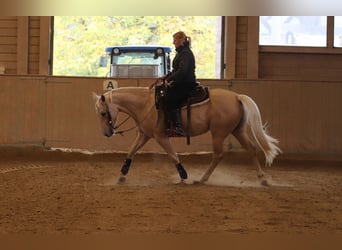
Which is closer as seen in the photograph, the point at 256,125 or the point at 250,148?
the point at 256,125

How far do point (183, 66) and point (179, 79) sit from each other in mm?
169

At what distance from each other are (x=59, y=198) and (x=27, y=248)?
15.3ft

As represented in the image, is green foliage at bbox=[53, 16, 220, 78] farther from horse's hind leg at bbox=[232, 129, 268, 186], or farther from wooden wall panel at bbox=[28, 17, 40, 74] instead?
horse's hind leg at bbox=[232, 129, 268, 186]

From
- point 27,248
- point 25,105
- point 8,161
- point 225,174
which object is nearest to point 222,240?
point 27,248

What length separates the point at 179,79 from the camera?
650cm

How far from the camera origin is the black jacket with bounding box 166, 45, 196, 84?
645 cm

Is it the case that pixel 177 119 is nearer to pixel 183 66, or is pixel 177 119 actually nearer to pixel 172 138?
pixel 183 66

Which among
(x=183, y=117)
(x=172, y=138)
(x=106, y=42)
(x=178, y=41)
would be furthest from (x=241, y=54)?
(x=178, y=41)

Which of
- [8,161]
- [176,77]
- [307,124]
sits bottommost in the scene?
[8,161]

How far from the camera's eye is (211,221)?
4441 mm

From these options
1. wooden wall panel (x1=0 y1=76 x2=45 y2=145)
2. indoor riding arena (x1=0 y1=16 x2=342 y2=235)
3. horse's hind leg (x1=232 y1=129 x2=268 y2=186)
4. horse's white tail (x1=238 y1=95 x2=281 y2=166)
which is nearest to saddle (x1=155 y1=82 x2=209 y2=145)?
horse's white tail (x1=238 y1=95 x2=281 y2=166)

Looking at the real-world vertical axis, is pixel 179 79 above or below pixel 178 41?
below

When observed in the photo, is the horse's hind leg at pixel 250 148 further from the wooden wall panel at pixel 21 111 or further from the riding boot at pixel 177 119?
the wooden wall panel at pixel 21 111

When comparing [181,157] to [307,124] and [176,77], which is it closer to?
[307,124]
